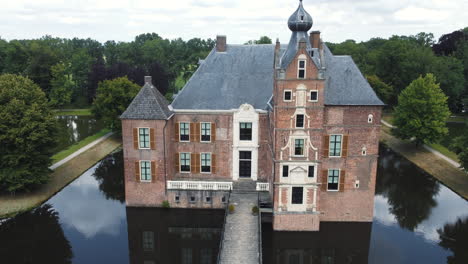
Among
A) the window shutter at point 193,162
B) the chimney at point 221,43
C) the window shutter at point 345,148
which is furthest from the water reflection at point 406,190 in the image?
the chimney at point 221,43

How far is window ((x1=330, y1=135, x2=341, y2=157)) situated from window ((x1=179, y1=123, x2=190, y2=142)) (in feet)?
40.5

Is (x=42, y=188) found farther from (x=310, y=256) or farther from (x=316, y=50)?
(x=316, y=50)

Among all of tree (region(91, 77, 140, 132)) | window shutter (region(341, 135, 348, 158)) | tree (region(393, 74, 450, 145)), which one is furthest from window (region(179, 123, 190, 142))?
tree (region(393, 74, 450, 145))

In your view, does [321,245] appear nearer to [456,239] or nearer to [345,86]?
[456,239]

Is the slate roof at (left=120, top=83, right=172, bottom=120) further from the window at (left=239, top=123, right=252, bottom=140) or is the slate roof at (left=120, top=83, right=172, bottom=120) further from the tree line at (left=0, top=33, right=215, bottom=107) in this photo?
the tree line at (left=0, top=33, right=215, bottom=107)

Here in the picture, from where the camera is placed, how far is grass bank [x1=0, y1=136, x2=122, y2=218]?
98.7ft

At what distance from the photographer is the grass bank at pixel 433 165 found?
36.0 m

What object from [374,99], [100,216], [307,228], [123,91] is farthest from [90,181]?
[374,99]

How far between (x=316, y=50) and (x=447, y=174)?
936 inches

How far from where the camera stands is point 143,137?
2962 centimetres

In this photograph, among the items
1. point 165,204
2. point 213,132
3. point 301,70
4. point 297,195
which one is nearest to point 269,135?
point 213,132

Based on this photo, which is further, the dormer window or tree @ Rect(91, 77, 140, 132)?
tree @ Rect(91, 77, 140, 132)

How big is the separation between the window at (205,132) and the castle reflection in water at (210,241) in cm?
635

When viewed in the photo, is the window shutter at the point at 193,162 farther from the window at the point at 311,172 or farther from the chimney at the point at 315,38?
the chimney at the point at 315,38
